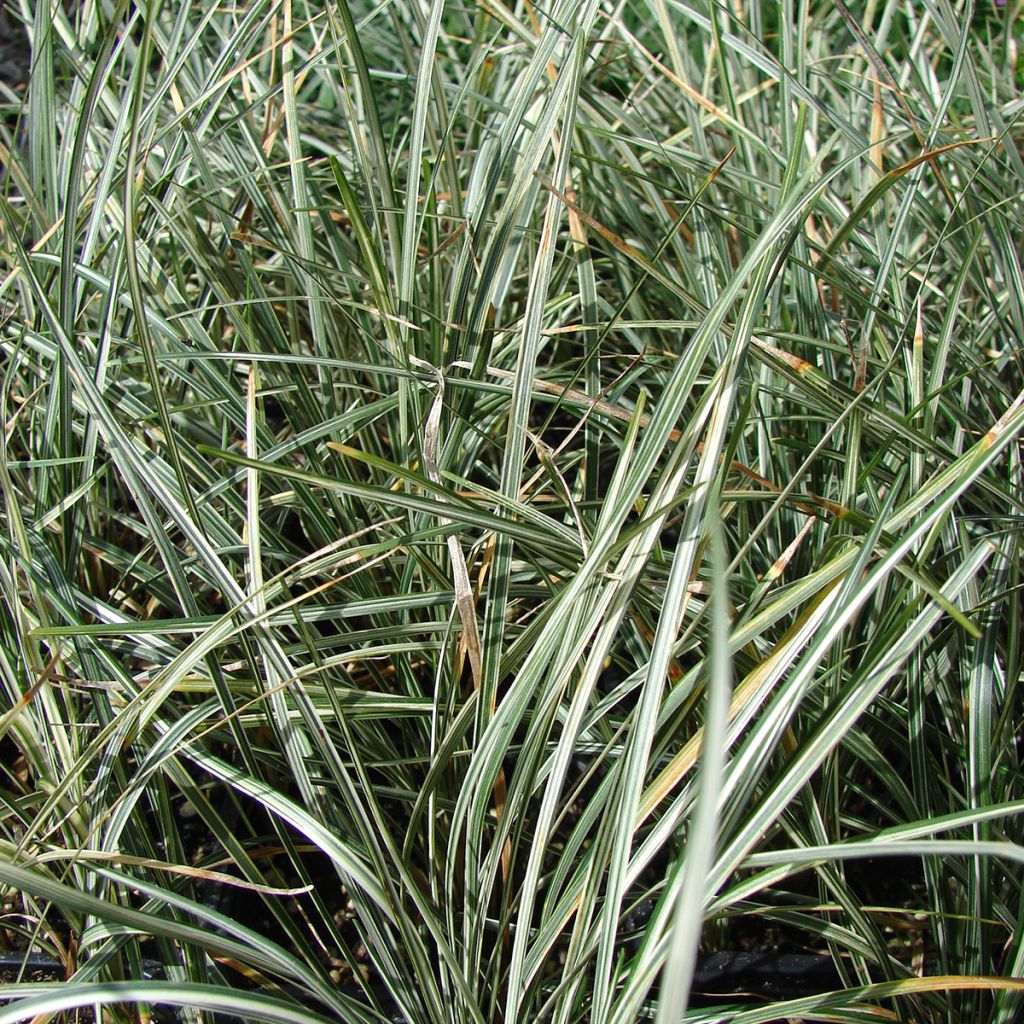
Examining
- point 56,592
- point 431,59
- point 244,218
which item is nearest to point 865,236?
point 431,59

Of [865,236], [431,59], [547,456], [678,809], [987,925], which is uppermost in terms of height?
[431,59]

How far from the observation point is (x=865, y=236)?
4.39 ft

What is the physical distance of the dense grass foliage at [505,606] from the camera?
0.73 meters

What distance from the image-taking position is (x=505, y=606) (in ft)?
2.76

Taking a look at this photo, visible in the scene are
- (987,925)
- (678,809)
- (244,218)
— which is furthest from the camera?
(244,218)

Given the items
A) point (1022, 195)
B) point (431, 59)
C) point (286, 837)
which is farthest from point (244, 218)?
point (1022, 195)

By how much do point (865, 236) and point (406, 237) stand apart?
73 centimetres

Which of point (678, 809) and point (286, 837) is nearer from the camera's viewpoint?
point (678, 809)

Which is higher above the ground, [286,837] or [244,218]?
[244,218]

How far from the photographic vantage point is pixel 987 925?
2.77ft

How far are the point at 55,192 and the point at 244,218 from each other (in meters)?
0.24

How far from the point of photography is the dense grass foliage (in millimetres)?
728

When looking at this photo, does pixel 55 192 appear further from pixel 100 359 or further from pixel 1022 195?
pixel 1022 195

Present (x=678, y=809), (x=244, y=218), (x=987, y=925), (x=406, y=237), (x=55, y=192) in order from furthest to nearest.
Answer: (x=244, y=218) < (x=55, y=192) < (x=406, y=237) < (x=987, y=925) < (x=678, y=809)
